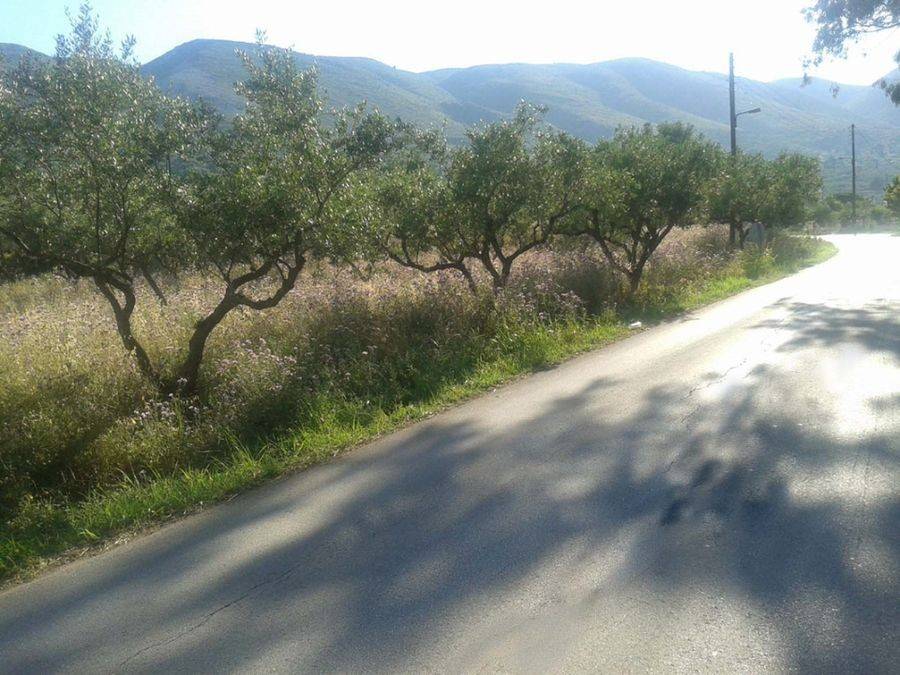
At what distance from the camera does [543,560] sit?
12.9 feet

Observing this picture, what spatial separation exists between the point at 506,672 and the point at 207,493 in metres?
3.64

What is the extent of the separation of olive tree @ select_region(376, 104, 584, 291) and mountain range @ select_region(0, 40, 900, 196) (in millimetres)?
38431

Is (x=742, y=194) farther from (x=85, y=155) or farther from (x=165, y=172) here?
(x=85, y=155)

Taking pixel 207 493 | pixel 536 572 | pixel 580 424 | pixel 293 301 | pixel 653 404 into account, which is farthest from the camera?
pixel 293 301

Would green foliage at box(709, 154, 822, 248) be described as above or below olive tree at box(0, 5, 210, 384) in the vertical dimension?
below

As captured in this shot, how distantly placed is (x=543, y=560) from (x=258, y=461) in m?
3.43

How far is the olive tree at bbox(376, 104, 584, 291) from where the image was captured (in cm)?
1155

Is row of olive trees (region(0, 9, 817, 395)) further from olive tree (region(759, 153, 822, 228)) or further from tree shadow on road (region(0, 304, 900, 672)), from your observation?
olive tree (region(759, 153, 822, 228))

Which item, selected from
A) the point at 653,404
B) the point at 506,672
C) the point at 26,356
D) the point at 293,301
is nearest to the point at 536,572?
the point at 506,672

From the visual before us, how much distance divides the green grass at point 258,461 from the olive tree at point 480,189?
2.40m

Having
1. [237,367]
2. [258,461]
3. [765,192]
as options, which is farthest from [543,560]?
[765,192]

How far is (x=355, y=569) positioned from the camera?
4102 mm

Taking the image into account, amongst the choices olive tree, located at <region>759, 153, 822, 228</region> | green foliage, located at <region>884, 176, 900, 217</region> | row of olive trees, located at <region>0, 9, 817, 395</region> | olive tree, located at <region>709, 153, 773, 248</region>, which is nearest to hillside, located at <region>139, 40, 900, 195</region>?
green foliage, located at <region>884, 176, 900, 217</region>

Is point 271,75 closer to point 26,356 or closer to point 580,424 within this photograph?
point 26,356
